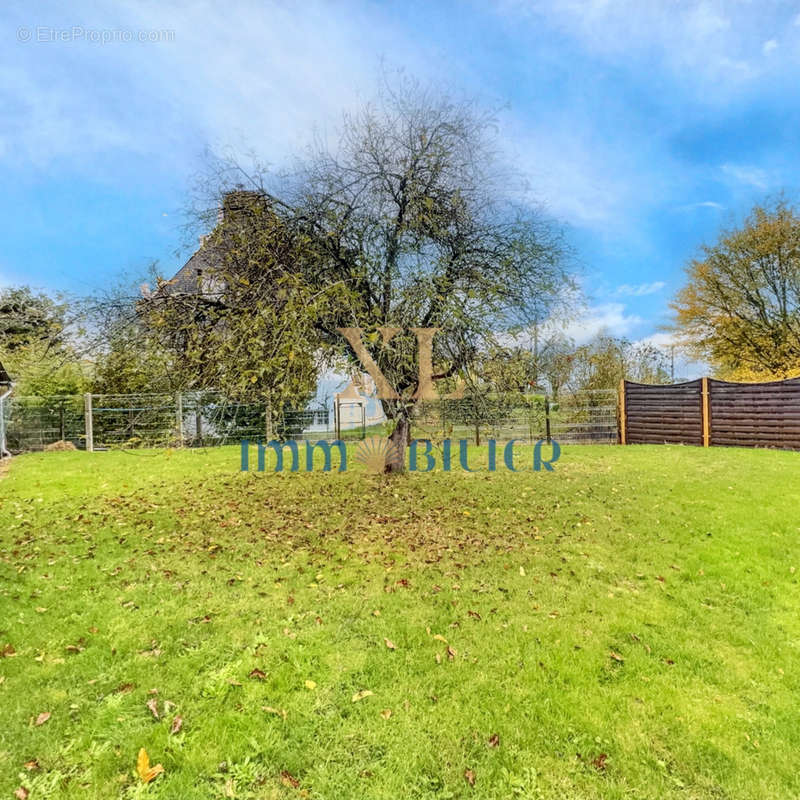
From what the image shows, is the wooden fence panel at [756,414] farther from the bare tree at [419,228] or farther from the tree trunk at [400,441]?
the tree trunk at [400,441]

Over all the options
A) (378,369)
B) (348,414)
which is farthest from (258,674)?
(348,414)

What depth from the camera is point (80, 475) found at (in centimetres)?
823

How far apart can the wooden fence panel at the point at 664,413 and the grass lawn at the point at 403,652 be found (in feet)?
24.1

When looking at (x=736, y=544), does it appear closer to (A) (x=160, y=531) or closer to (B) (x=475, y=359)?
(B) (x=475, y=359)

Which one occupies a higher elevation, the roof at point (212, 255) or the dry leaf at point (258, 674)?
the roof at point (212, 255)

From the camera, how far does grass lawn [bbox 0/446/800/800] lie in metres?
1.92

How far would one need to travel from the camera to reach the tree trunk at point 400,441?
7.24 meters

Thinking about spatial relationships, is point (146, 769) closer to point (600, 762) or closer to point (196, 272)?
point (600, 762)

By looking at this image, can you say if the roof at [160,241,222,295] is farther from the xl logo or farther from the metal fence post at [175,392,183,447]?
the metal fence post at [175,392,183,447]

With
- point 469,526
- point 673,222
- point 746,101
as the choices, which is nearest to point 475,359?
point 469,526

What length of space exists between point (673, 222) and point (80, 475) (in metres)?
14.5

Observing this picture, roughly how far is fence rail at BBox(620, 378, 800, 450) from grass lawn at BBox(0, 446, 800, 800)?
7042 mm

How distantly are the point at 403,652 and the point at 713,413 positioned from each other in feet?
42.0

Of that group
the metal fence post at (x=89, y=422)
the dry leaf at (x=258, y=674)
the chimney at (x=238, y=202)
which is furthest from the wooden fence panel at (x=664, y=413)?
the metal fence post at (x=89, y=422)
